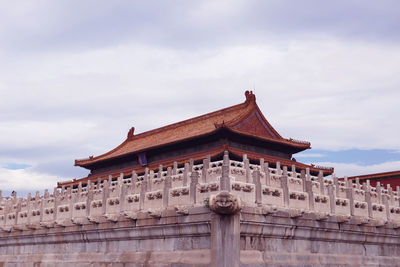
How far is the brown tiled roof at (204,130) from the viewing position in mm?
32406

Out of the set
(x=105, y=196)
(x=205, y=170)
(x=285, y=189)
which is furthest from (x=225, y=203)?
(x=105, y=196)

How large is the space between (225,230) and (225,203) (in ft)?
2.65

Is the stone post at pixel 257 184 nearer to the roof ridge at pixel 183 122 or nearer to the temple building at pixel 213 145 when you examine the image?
the temple building at pixel 213 145

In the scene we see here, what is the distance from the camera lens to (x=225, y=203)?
11.9 meters

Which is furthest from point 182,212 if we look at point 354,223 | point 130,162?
point 130,162

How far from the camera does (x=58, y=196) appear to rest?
20.1 metres

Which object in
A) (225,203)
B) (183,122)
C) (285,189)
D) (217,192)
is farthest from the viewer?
(183,122)

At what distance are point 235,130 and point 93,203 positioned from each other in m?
15.0

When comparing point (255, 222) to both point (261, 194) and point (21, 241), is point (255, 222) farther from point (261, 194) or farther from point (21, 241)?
point (21, 241)

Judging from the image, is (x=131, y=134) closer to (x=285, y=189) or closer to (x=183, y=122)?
(x=183, y=122)

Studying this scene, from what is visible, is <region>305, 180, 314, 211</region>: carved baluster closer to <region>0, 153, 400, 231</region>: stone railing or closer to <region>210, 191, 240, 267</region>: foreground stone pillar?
<region>0, 153, 400, 231</region>: stone railing

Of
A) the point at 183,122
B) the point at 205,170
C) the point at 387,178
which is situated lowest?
the point at 205,170

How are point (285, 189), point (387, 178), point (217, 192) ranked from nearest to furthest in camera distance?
point (217, 192) < point (285, 189) < point (387, 178)

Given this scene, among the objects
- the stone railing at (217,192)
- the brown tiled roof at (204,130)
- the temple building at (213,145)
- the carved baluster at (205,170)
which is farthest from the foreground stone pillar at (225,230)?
the brown tiled roof at (204,130)
